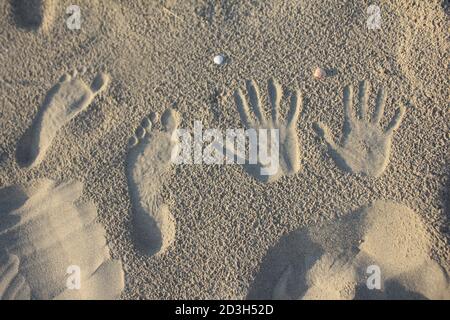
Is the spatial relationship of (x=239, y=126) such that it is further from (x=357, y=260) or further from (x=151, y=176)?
(x=357, y=260)

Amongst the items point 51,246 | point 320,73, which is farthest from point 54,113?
point 320,73

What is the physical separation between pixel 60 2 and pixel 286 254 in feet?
5.33

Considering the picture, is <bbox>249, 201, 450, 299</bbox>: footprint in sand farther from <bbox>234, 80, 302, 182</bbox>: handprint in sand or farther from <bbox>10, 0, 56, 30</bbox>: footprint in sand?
<bbox>10, 0, 56, 30</bbox>: footprint in sand

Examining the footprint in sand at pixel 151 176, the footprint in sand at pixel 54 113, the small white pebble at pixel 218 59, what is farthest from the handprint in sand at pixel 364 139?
the footprint in sand at pixel 54 113

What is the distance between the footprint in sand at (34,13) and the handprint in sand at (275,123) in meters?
0.99

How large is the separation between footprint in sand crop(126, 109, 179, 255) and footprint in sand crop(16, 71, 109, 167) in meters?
0.32

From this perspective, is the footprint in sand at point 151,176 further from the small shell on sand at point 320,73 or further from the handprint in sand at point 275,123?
the small shell on sand at point 320,73

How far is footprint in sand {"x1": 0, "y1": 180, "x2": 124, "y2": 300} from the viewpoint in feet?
7.30

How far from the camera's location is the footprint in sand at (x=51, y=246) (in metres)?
2.23

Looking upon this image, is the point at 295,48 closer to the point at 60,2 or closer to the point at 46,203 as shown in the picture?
the point at 60,2

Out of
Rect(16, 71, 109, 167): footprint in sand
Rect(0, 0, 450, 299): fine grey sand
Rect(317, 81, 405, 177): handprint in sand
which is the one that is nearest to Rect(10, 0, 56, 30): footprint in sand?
Rect(0, 0, 450, 299): fine grey sand

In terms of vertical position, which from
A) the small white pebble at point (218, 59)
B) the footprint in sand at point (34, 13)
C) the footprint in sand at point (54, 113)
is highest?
the footprint in sand at point (34, 13)

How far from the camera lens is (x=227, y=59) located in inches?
87.6
